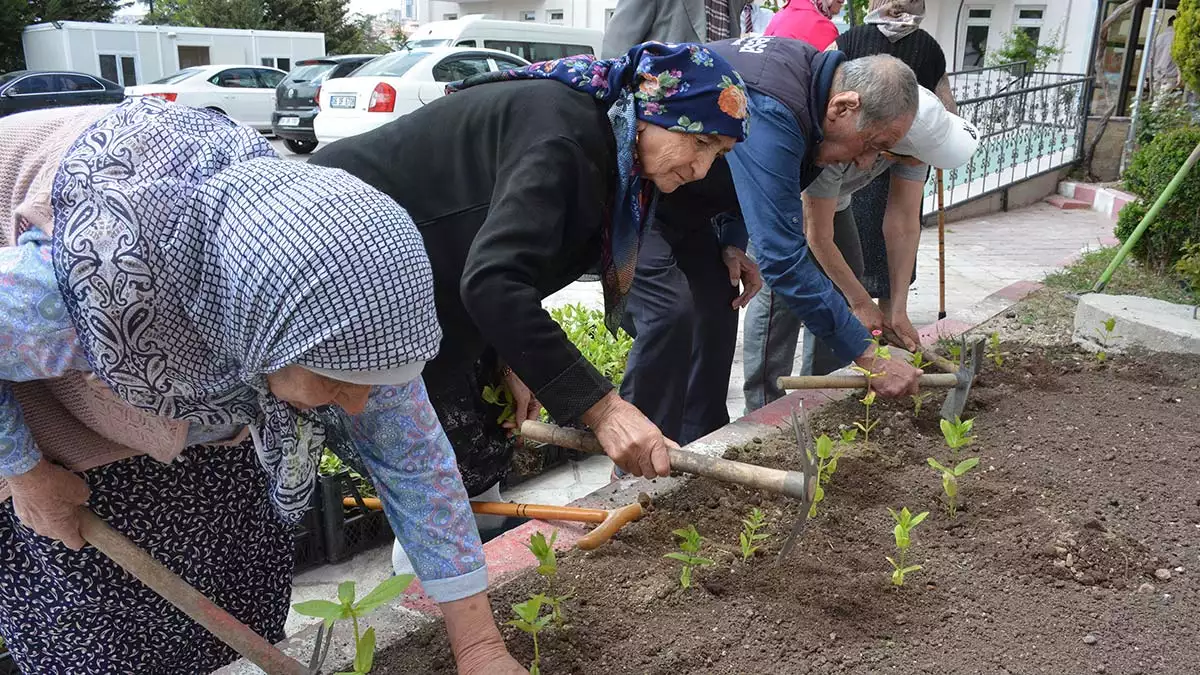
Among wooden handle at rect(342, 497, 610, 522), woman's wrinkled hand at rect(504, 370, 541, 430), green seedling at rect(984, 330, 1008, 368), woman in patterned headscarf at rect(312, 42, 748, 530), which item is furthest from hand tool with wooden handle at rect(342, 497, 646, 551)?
green seedling at rect(984, 330, 1008, 368)

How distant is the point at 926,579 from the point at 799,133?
1.24 meters

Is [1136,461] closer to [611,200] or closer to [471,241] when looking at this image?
[611,200]

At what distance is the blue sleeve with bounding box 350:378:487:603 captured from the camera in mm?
1624

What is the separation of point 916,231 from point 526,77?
Answer: 2.29 meters

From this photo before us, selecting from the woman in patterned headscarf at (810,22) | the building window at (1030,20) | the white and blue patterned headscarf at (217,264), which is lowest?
the white and blue patterned headscarf at (217,264)

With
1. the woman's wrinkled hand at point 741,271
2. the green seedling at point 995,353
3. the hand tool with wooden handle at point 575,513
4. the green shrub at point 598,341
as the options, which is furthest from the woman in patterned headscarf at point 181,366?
the green seedling at point 995,353

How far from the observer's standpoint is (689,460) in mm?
2053

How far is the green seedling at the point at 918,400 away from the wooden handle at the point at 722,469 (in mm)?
1339

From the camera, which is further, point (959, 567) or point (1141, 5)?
point (1141, 5)

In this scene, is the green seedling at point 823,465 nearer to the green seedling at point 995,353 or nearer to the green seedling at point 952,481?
the green seedling at point 952,481

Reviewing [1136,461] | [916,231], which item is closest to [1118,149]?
[916,231]

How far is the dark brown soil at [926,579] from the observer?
6.35 ft

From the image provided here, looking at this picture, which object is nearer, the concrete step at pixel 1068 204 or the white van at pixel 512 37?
the concrete step at pixel 1068 204

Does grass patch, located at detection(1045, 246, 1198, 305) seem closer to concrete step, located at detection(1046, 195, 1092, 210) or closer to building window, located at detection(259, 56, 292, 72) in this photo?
concrete step, located at detection(1046, 195, 1092, 210)
